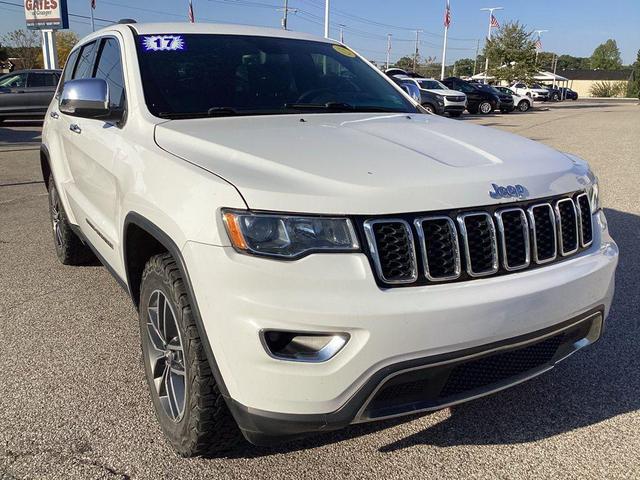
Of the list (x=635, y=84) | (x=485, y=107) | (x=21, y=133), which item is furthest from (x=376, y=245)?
(x=635, y=84)

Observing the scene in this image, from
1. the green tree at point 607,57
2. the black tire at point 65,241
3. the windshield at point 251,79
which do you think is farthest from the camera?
the green tree at point 607,57

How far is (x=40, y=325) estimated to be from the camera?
12.4 feet

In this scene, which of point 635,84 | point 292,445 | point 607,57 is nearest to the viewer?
point 292,445

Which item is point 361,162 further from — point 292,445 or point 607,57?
point 607,57

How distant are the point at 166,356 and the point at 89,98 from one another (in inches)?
52.8

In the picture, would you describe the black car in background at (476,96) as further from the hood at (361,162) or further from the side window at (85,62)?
the hood at (361,162)

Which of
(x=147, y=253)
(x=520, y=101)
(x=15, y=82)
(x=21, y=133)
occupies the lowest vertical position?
(x=520, y=101)

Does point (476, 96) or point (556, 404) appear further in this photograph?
point (476, 96)

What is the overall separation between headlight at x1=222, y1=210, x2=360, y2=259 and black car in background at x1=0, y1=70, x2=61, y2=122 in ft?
56.2

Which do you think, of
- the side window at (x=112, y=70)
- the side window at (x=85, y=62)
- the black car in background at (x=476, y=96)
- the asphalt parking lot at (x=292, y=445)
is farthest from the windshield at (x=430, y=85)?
the side window at (x=112, y=70)

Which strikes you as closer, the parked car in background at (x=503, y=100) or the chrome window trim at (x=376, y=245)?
the chrome window trim at (x=376, y=245)

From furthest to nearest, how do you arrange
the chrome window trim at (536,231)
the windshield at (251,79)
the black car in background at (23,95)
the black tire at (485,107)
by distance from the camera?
1. the black tire at (485,107)
2. the black car in background at (23,95)
3. the windshield at (251,79)
4. the chrome window trim at (536,231)

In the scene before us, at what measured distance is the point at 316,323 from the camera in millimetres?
1878

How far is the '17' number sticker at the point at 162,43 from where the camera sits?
3268 mm
